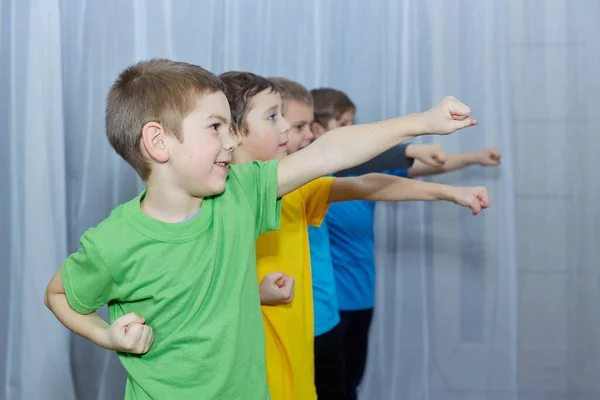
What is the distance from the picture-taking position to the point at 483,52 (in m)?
2.14

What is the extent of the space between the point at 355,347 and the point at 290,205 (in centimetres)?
79

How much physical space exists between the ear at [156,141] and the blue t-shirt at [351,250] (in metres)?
0.97

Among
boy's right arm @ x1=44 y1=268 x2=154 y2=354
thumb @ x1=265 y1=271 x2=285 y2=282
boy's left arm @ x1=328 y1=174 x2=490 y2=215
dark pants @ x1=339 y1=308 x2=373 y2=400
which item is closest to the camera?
boy's right arm @ x1=44 y1=268 x2=154 y2=354

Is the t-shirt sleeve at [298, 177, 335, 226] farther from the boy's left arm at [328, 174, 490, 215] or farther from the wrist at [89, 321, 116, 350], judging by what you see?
the wrist at [89, 321, 116, 350]

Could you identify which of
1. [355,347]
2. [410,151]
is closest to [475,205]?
[410,151]

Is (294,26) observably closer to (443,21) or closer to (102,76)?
(443,21)

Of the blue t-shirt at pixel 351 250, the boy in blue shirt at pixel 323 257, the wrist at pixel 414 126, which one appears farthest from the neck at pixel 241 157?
the blue t-shirt at pixel 351 250

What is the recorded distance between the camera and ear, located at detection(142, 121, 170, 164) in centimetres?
109

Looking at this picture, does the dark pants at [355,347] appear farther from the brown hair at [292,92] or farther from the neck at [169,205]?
the neck at [169,205]

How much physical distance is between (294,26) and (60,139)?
0.76m

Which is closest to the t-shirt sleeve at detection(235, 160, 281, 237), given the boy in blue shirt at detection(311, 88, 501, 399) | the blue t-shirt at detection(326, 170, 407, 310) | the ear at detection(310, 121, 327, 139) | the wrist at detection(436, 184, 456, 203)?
the wrist at detection(436, 184, 456, 203)

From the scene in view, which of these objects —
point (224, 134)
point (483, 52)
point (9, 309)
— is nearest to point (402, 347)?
point (483, 52)

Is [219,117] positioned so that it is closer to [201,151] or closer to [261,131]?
[201,151]

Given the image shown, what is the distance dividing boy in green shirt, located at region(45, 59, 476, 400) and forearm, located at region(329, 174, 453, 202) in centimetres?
34
